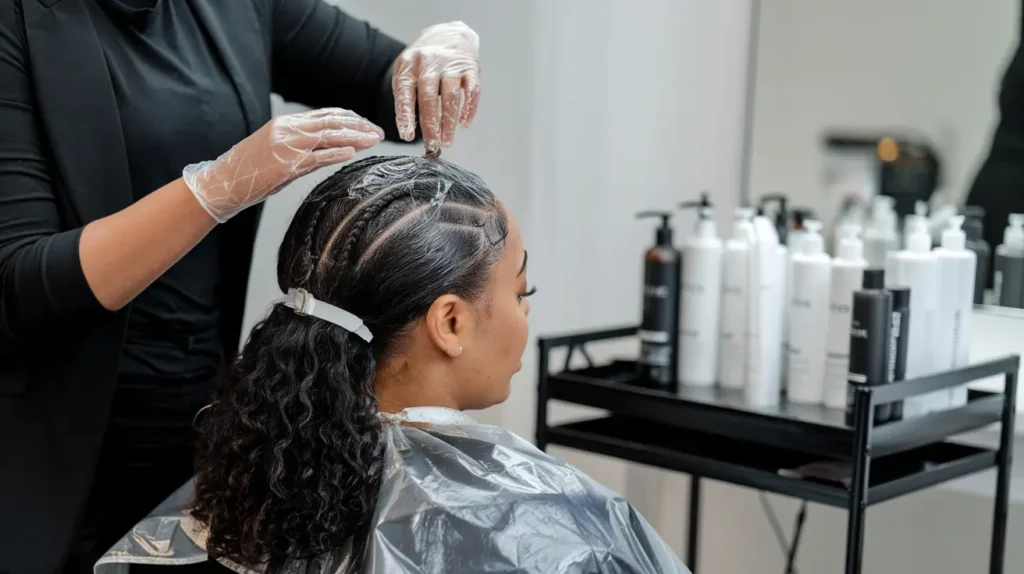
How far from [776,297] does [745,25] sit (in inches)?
28.7

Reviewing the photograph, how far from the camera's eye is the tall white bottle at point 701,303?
1.65 m

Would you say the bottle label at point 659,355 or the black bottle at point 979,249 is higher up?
the black bottle at point 979,249

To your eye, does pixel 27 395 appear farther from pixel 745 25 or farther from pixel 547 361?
pixel 745 25

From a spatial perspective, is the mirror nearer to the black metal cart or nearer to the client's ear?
the black metal cart

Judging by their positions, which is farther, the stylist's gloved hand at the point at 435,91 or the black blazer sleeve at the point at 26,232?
the stylist's gloved hand at the point at 435,91

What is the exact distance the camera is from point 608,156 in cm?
211

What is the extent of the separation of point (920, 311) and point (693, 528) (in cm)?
80

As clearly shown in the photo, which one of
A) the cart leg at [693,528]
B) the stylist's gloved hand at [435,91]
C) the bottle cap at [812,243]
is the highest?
the stylist's gloved hand at [435,91]

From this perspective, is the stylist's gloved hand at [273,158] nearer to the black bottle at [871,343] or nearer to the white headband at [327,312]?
the white headband at [327,312]

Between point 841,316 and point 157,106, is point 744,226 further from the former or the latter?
point 157,106

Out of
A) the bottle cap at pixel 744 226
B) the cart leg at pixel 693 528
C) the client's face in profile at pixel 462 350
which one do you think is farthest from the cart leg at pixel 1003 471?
the client's face in profile at pixel 462 350

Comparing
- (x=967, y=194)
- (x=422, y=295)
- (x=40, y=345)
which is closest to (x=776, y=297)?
(x=967, y=194)

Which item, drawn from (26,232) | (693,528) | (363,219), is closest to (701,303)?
(693,528)

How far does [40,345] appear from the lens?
1.17 metres
